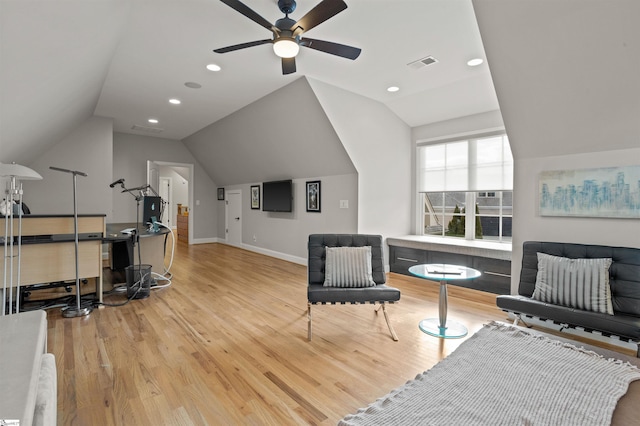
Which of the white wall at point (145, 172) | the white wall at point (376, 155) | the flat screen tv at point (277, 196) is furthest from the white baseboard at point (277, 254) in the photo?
the white wall at point (145, 172)

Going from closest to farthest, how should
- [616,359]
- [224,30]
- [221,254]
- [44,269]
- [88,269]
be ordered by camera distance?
[616,359]
[224,30]
[44,269]
[88,269]
[221,254]

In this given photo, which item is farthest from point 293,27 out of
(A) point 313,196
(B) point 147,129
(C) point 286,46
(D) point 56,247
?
(B) point 147,129

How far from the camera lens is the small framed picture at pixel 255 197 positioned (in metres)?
7.18

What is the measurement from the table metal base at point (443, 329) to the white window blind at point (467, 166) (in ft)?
7.92

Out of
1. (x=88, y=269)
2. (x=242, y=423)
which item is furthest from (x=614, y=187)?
(x=88, y=269)

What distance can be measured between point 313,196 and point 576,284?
4029mm

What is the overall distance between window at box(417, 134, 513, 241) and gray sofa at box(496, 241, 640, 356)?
1809 millimetres

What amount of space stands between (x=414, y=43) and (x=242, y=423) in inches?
135

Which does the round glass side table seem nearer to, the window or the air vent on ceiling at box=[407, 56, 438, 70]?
the window

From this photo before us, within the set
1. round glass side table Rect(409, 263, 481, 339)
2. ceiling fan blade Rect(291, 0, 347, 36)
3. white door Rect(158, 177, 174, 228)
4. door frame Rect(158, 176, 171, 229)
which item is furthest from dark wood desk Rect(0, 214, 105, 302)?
door frame Rect(158, 176, 171, 229)

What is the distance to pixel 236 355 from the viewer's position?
2.41 meters

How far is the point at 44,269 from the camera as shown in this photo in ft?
10.1

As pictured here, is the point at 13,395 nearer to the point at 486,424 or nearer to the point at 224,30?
the point at 486,424

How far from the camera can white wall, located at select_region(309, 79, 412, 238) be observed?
14.9ft
